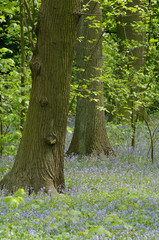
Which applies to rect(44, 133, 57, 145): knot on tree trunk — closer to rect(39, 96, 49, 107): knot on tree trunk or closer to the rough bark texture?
rect(39, 96, 49, 107): knot on tree trunk

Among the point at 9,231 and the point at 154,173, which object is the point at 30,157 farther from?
the point at 154,173

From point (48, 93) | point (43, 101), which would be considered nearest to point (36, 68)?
point (48, 93)

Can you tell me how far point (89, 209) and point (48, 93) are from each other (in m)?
2.03

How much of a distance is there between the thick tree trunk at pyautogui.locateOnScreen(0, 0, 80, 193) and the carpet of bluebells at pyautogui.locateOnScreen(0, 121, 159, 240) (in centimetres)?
46

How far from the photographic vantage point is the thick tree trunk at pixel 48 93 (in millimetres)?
5230

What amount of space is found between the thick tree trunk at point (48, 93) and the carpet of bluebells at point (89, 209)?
1.50 ft

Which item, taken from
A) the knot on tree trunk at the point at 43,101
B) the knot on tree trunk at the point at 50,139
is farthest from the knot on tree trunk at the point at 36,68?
the knot on tree trunk at the point at 50,139

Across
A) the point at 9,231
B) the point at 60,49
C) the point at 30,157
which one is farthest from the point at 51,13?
the point at 9,231

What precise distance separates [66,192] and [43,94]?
1.83m

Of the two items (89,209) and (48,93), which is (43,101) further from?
(89,209)

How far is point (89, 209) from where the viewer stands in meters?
4.58

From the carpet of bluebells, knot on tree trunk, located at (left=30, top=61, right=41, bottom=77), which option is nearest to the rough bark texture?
the carpet of bluebells

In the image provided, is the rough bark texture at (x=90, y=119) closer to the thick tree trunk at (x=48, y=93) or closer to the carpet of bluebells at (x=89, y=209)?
the carpet of bluebells at (x=89, y=209)

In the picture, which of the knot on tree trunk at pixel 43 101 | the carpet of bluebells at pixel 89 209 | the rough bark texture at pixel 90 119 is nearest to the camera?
the carpet of bluebells at pixel 89 209
